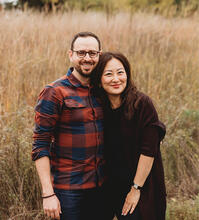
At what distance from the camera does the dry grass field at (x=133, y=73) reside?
2350mm

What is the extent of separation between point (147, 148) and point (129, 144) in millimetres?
124

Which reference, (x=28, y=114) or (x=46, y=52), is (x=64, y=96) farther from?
(x=46, y=52)

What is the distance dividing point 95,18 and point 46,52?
181cm

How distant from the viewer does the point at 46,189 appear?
5.43ft

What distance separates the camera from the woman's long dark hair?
1725 millimetres

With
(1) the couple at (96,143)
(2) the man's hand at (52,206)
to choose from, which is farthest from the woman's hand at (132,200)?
(2) the man's hand at (52,206)

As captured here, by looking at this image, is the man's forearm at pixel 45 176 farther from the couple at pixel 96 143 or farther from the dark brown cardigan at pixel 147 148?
the dark brown cardigan at pixel 147 148

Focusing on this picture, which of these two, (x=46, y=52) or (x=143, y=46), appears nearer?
(x=46, y=52)

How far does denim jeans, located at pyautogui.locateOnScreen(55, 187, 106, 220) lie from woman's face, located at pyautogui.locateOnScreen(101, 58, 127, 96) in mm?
644

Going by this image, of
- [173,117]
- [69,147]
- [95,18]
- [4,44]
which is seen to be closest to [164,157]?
[173,117]

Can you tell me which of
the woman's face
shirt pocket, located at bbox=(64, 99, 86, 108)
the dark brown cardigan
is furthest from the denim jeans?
the woman's face

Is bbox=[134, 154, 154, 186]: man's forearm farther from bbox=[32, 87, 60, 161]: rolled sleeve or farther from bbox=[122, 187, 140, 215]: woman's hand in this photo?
bbox=[32, 87, 60, 161]: rolled sleeve

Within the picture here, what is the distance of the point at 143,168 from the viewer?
1699mm

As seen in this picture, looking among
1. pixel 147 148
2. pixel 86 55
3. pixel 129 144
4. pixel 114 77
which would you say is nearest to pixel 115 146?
pixel 129 144
